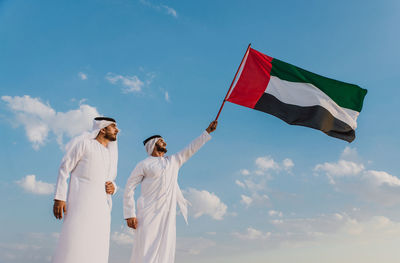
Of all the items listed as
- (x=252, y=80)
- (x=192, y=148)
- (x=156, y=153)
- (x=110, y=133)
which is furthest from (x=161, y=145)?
(x=252, y=80)

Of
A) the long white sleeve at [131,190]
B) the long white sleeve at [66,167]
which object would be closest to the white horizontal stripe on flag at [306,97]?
the long white sleeve at [131,190]

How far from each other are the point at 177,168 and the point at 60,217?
220 centimetres

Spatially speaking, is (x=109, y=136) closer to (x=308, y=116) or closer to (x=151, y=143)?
(x=151, y=143)

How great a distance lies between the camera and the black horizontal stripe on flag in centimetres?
726

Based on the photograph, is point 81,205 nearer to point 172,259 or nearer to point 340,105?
point 172,259

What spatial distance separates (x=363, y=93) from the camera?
781cm

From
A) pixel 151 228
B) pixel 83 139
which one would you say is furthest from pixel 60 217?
pixel 151 228

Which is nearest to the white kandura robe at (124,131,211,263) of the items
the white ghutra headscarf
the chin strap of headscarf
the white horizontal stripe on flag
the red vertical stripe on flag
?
the white ghutra headscarf

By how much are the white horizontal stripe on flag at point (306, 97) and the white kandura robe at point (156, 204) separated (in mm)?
1977

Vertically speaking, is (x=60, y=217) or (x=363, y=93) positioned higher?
(x=363, y=93)

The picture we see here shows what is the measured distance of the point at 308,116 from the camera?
291 inches

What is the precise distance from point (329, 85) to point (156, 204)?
435 centimetres

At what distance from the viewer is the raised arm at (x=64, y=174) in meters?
4.42

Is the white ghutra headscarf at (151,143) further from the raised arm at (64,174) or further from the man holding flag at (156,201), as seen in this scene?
the raised arm at (64,174)
